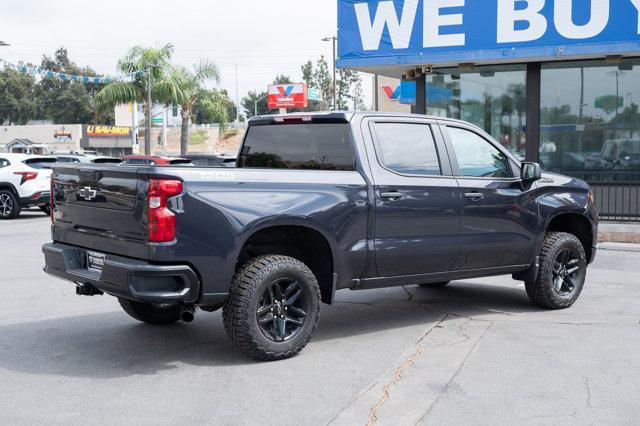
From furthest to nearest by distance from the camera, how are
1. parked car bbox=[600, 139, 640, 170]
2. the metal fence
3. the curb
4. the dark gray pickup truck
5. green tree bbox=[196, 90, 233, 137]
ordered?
1. green tree bbox=[196, 90, 233, 137]
2. parked car bbox=[600, 139, 640, 170]
3. the metal fence
4. the curb
5. the dark gray pickup truck

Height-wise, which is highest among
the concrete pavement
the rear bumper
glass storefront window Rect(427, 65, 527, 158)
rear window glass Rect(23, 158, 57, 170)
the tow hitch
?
glass storefront window Rect(427, 65, 527, 158)

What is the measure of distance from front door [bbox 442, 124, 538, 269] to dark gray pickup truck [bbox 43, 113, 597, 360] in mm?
14

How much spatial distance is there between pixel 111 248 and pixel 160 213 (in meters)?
0.66

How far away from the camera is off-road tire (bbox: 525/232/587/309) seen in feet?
25.3

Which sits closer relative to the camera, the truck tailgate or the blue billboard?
the truck tailgate

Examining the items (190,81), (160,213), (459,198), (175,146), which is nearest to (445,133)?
(459,198)

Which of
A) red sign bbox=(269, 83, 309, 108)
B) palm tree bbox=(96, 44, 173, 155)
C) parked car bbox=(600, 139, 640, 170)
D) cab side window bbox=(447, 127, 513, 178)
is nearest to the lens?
cab side window bbox=(447, 127, 513, 178)

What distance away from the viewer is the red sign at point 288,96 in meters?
90.4

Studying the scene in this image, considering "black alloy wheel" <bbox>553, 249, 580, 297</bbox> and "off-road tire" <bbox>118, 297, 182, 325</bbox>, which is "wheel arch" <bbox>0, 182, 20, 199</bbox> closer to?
"off-road tire" <bbox>118, 297, 182, 325</bbox>

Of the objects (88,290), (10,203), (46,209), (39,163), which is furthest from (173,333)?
(46,209)

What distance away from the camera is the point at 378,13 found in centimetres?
1786

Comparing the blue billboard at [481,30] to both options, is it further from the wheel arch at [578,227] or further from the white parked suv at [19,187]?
the wheel arch at [578,227]

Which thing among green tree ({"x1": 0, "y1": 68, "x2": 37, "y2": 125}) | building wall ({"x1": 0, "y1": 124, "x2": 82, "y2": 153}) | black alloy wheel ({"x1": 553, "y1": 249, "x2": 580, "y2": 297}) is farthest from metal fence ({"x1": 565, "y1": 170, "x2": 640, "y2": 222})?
green tree ({"x1": 0, "y1": 68, "x2": 37, "y2": 125})

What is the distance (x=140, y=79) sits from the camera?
1736 inches
